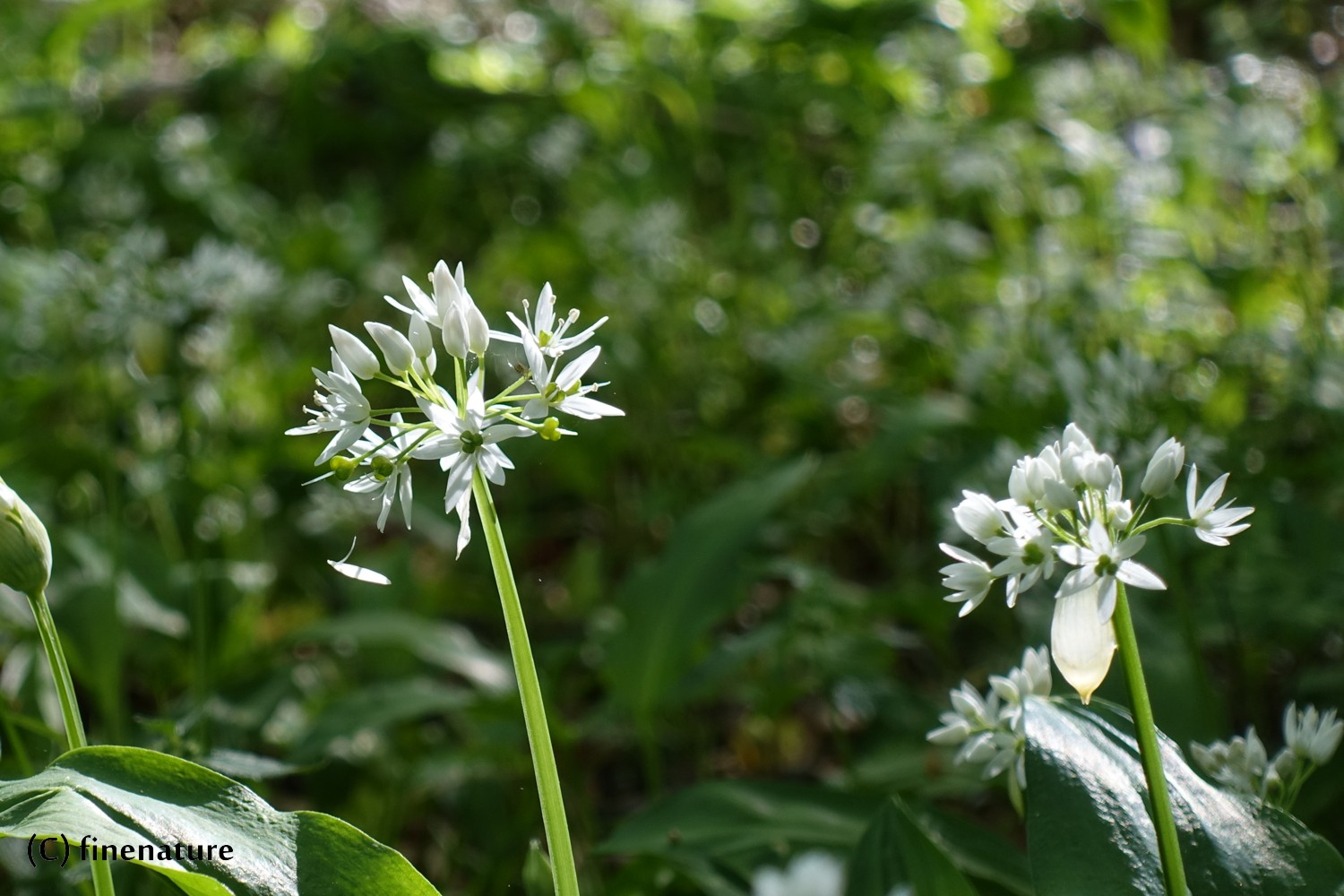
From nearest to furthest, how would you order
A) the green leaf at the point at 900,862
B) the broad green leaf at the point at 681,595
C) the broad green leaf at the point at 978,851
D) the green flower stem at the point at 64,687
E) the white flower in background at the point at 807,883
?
1. the white flower in background at the point at 807,883
2. the green flower stem at the point at 64,687
3. the green leaf at the point at 900,862
4. the broad green leaf at the point at 978,851
5. the broad green leaf at the point at 681,595

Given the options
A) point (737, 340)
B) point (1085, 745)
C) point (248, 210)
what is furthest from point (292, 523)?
point (1085, 745)

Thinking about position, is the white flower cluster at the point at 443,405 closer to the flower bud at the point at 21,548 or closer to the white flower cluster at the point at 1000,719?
the flower bud at the point at 21,548

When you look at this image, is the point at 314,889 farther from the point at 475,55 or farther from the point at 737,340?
the point at 475,55

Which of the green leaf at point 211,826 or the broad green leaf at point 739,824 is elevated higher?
the green leaf at point 211,826

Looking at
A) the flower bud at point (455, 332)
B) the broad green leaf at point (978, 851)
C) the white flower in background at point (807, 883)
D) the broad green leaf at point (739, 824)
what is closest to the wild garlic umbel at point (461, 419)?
the flower bud at point (455, 332)

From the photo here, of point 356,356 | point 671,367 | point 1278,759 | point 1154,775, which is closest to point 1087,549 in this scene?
point 1154,775

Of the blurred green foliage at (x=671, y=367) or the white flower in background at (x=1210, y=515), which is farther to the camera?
the blurred green foliage at (x=671, y=367)
